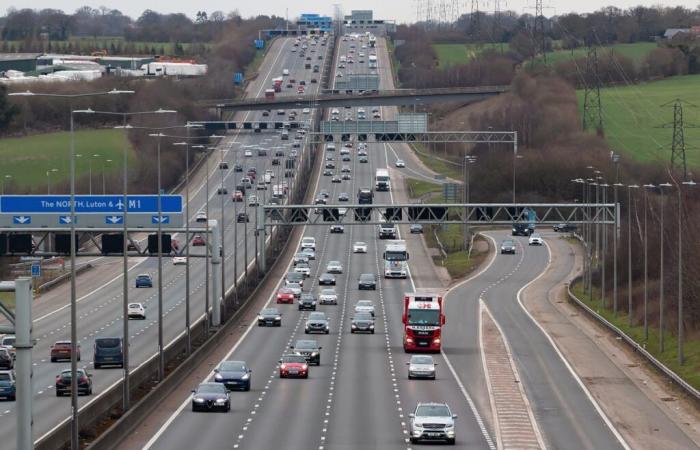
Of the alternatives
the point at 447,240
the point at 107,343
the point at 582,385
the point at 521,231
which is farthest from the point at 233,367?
the point at 521,231

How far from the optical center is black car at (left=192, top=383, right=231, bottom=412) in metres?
56.8

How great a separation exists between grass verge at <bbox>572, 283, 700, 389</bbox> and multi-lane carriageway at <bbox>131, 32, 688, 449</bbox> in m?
4.56

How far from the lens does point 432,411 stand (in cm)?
5053

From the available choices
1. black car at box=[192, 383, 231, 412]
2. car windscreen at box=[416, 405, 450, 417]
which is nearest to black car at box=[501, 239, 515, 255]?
black car at box=[192, 383, 231, 412]

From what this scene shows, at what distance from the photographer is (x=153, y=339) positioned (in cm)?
9050

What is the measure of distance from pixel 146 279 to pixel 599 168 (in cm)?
5682

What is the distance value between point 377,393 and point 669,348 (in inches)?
831

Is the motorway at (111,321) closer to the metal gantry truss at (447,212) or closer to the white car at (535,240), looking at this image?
the metal gantry truss at (447,212)

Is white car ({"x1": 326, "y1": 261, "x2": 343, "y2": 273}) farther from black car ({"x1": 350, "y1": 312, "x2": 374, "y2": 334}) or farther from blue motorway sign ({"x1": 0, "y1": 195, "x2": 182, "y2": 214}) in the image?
blue motorway sign ({"x1": 0, "y1": 195, "x2": 182, "y2": 214})

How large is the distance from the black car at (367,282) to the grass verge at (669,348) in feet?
74.3

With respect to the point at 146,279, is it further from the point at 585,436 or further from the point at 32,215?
the point at 585,436

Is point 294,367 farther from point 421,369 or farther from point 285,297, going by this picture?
point 285,297

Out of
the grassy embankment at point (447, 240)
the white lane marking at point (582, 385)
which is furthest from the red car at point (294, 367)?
the grassy embankment at point (447, 240)

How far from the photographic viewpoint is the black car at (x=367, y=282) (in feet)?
404
